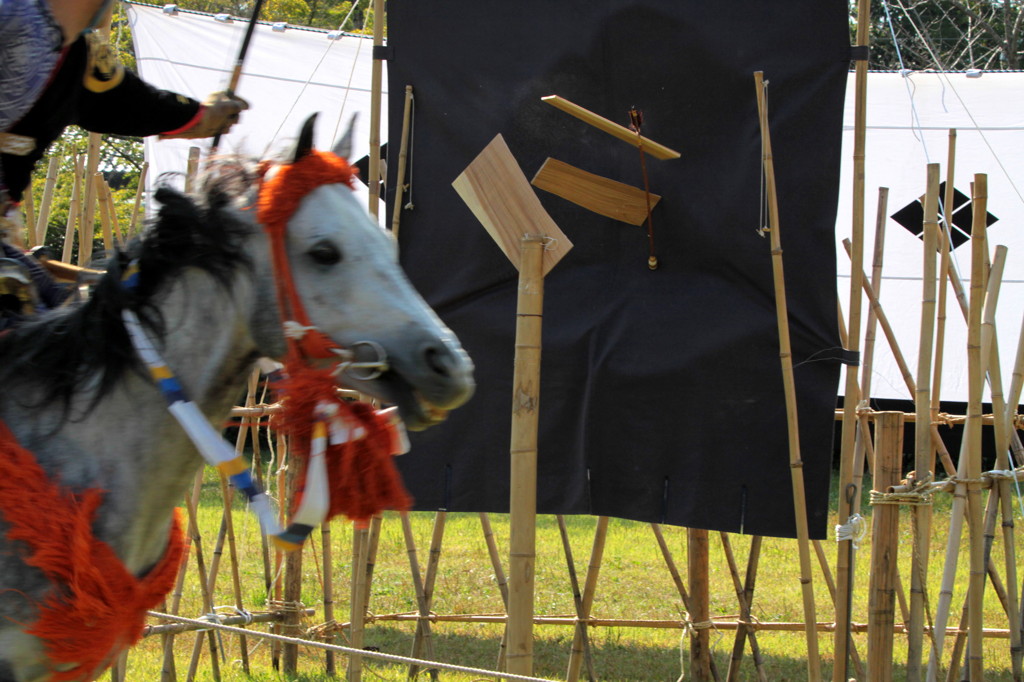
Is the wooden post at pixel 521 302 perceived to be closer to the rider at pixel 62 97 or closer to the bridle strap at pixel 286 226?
the rider at pixel 62 97

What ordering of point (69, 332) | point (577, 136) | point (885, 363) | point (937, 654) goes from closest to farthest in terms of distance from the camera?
point (69, 332) → point (937, 654) → point (577, 136) → point (885, 363)

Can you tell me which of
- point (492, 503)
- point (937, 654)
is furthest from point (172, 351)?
point (937, 654)

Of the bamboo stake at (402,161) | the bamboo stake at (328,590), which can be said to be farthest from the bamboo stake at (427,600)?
the bamboo stake at (402,161)

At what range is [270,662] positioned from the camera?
551cm

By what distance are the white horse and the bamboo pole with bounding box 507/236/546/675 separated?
78 centimetres

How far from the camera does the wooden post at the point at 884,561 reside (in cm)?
358

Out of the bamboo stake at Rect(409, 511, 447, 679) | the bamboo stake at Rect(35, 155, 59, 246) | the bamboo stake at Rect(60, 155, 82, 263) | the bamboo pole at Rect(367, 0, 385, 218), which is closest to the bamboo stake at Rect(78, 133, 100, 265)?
the bamboo stake at Rect(35, 155, 59, 246)

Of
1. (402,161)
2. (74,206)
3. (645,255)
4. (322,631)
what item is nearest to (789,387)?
(645,255)

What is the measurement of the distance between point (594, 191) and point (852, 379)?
45.4 inches

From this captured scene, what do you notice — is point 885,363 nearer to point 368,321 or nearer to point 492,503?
point 492,503

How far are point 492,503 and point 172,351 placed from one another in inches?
102

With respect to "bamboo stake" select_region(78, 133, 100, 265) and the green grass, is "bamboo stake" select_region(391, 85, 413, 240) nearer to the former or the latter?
"bamboo stake" select_region(78, 133, 100, 265)

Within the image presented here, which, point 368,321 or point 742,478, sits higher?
point 368,321

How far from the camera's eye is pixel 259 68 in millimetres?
7180
